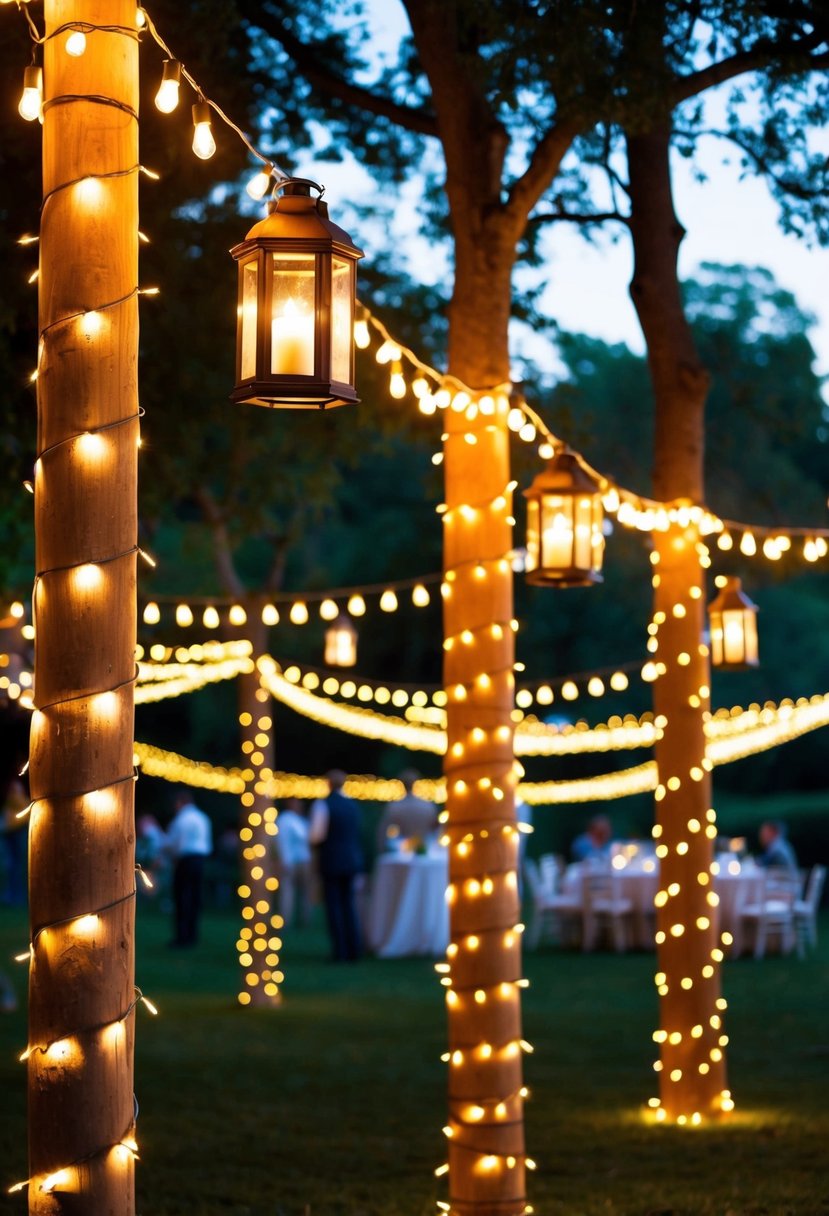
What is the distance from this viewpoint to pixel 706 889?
718 cm

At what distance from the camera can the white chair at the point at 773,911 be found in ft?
49.2

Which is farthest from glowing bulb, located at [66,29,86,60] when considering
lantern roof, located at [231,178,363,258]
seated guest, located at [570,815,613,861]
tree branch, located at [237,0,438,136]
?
seated guest, located at [570,815,613,861]

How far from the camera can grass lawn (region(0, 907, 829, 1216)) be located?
5.71 meters

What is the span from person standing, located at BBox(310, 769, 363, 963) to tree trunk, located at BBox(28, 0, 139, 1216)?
11234mm

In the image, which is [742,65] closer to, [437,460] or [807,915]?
[437,460]

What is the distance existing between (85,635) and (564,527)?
10.1 ft

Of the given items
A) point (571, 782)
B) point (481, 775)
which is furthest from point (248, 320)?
point (571, 782)

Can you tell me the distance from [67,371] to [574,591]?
22892 mm

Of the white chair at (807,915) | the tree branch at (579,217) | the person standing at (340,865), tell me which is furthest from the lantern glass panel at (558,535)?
the white chair at (807,915)

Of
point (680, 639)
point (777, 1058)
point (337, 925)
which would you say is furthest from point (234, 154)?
point (337, 925)

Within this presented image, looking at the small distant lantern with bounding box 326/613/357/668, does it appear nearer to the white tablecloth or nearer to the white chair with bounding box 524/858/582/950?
the white tablecloth

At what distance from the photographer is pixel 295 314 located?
331 cm

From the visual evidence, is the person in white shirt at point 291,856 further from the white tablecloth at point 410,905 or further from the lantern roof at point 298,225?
the lantern roof at point 298,225

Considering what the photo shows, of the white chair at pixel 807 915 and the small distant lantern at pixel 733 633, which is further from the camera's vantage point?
the white chair at pixel 807 915
